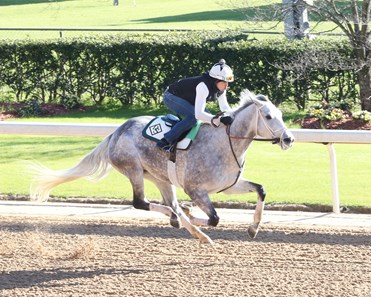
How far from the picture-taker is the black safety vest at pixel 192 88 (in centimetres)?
825

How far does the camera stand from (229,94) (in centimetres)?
1745

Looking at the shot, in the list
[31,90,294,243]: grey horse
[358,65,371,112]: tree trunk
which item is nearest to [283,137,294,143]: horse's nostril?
[31,90,294,243]: grey horse

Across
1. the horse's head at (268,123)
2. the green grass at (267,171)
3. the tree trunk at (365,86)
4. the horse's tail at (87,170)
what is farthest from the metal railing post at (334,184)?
the tree trunk at (365,86)

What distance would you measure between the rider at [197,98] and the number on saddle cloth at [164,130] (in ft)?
0.14

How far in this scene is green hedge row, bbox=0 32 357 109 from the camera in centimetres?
1706

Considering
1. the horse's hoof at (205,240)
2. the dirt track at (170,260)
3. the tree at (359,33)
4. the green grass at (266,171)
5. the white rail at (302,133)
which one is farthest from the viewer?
the tree at (359,33)

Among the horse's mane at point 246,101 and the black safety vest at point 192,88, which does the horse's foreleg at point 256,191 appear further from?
the black safety vest at point 192,88

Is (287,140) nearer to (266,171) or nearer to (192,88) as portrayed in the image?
(192,88)

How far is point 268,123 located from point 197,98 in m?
0.65

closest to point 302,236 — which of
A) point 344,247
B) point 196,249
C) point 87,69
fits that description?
point 344,247

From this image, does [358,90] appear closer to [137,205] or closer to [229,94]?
[229,94]

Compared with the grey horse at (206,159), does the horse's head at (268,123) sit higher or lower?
higher

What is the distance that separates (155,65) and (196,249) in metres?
9.65

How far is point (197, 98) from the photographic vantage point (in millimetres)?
8195
